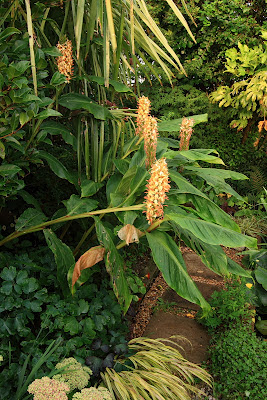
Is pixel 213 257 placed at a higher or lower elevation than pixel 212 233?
lower

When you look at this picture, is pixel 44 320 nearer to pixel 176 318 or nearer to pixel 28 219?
pixel 28 219

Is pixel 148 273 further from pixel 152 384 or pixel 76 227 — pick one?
pixel 152 384

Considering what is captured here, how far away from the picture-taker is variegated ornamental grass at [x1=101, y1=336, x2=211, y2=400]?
1722mm

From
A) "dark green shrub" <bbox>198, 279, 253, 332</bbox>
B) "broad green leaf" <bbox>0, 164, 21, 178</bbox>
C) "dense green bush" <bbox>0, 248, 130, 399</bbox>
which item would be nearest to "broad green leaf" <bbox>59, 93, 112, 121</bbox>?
"broad green leaf" <bbox>0, 164, 21, 178</bbox>

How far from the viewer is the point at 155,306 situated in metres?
2.83

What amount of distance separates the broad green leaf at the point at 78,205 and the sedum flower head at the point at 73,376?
2.19ft

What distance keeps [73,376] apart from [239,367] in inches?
39.1

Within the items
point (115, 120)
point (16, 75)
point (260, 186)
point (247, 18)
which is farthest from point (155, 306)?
point (247, 18)

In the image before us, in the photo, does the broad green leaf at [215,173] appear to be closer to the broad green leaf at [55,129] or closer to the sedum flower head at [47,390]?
the broad green leaf at [55,129]

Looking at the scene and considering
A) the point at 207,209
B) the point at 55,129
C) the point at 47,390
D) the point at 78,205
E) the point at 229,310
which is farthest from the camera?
the point at 229,310

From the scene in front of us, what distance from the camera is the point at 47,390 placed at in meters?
1.21

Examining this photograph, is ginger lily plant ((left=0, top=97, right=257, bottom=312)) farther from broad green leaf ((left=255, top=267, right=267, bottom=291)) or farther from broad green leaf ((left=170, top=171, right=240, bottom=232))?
broad green leaf ((left=255, top=267, right=267, bottom=291))

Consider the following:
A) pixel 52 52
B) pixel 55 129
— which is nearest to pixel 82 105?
pixel 55 129

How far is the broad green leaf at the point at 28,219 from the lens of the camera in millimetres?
1898
